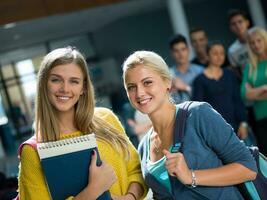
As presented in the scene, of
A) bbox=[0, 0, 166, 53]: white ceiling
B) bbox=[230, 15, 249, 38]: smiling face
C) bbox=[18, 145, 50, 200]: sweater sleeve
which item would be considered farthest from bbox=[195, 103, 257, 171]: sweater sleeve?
bbox=[0, 0, 166, 53]: white ceiling

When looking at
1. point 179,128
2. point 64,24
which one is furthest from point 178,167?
point 64,24

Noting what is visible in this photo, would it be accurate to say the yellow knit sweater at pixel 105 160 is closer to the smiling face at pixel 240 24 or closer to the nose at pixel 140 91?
the nose at pixel 140 91

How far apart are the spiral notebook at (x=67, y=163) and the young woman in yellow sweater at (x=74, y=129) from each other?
0.17 feet

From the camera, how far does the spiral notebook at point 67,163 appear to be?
2.23 metres

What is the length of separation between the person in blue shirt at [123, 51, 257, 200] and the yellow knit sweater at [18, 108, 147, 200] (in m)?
0.20

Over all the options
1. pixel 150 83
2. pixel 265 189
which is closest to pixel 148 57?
pixel 150 83

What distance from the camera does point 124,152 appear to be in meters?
2.70

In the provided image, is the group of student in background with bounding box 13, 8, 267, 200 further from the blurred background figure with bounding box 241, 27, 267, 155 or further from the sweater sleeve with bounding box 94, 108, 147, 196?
the blurred background figure with bounding box 241, 27, 267, 155

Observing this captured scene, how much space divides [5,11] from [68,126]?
756 centimetres

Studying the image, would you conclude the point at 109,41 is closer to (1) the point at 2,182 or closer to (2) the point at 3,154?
(2) the point at 3,154

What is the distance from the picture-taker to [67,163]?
7.36ft

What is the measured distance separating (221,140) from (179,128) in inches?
8.9

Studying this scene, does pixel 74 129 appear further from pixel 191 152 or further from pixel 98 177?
pixel 191 152

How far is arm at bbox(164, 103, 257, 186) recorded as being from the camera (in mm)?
2248
